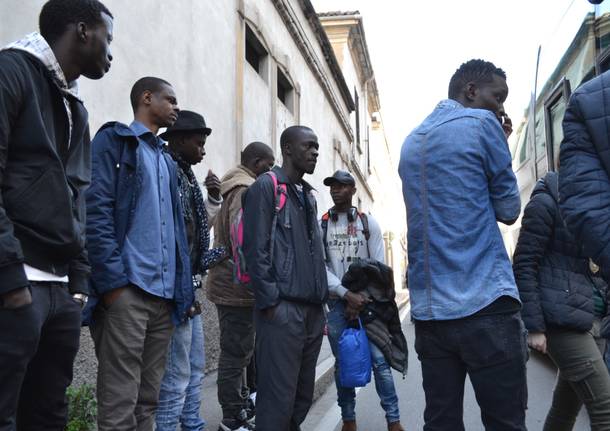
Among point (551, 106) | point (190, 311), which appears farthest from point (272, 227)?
point (551, 106)

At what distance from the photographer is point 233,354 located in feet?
13.1

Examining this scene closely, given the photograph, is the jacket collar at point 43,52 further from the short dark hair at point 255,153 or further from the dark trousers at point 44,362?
the short dark hair at point 255,153

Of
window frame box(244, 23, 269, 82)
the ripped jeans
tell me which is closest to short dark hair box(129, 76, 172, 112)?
the ripped jeans

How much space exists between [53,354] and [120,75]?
371cm

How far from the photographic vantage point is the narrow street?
4.70 metres

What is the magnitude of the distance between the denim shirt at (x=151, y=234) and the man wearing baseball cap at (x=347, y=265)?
1.76 m

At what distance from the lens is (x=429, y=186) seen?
97.9 inches

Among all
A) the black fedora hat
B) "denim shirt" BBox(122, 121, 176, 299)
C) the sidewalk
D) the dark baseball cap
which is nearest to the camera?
"denim shirt" BBox(122, 121, 176, 299)

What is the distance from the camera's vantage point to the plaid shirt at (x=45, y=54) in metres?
1.93

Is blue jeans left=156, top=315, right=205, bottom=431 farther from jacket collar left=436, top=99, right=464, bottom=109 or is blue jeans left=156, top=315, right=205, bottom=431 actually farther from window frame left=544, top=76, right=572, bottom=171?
window frame left=544, top=76, right=572, bottom=171

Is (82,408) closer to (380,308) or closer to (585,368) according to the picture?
(380,308)

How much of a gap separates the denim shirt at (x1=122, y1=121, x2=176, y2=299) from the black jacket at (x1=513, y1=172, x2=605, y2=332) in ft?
5.76

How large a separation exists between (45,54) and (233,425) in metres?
2.85

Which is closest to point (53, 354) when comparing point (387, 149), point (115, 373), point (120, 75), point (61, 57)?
point (115, 373)
